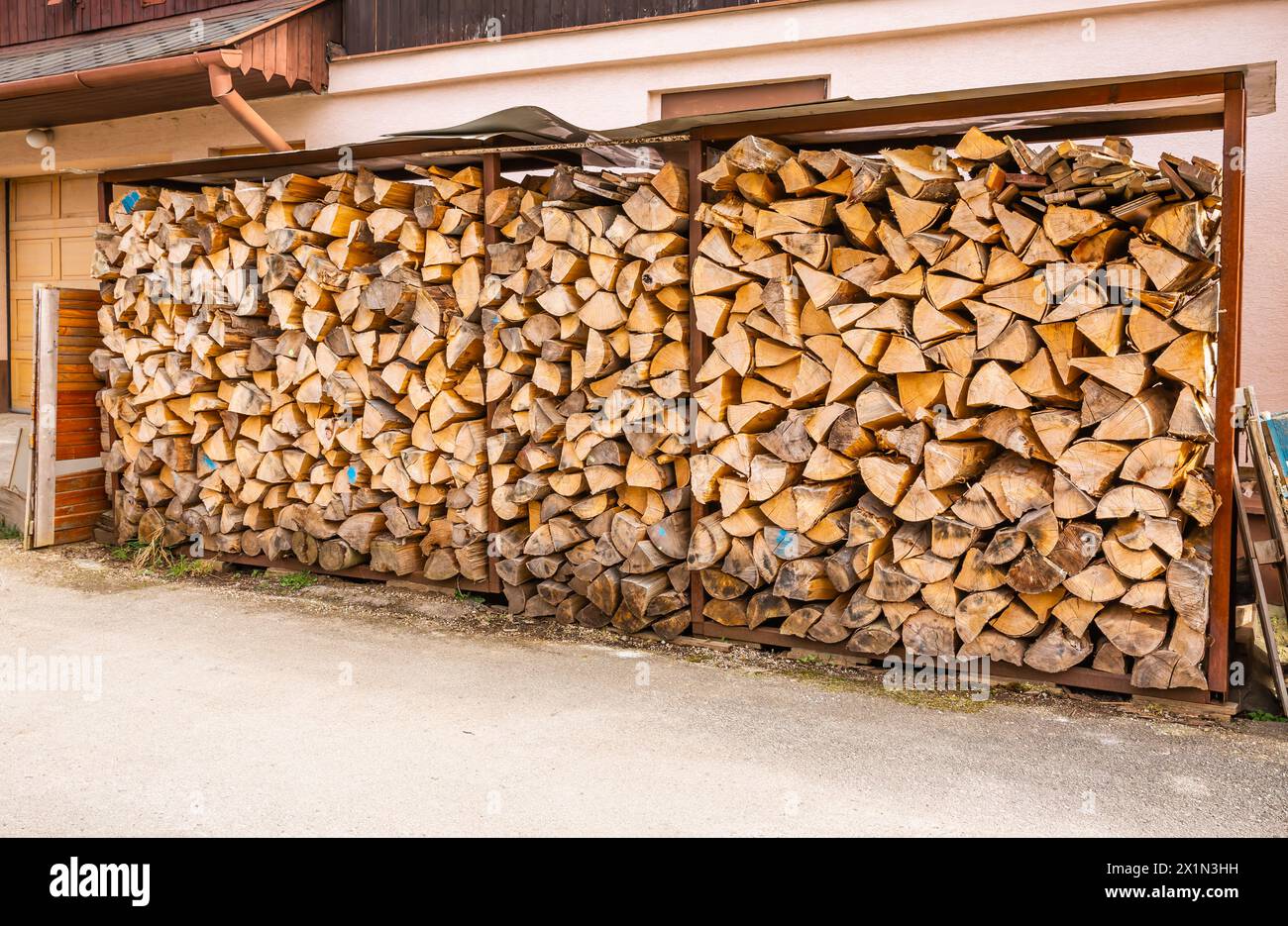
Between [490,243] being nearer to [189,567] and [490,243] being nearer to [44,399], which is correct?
[189,567]

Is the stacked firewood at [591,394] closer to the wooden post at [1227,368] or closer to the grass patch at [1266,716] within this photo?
the wooden post at [1227,368]

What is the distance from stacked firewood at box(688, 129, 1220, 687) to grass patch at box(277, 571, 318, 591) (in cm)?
258

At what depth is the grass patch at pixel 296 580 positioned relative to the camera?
Result: 20.0 ft

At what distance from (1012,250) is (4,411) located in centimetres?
1070

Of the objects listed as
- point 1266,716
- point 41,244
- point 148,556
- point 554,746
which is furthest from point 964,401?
point 41,244

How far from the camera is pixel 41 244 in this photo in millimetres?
10695

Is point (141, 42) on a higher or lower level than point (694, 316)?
higher

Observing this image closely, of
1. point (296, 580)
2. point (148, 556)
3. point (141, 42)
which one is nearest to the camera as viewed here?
point (296, 580)

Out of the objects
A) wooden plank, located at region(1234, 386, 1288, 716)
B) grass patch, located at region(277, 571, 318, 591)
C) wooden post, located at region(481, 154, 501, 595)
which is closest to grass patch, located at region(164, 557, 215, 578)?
grass patch, located at region(277, 571, 318, 591)

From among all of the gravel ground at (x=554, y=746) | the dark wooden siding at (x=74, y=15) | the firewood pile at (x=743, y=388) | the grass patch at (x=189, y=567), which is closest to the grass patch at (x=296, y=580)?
Answer: the firewood pile at (x=743, y=388)

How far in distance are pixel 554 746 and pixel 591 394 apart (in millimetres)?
1907

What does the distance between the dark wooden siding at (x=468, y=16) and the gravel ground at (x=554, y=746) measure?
4.50m

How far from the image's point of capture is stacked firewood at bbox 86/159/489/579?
5488 millimetres

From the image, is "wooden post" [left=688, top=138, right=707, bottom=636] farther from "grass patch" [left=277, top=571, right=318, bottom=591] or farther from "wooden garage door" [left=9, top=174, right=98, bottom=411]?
"wooden garage door" [left=9, top=174, right=98, bottom=411]
